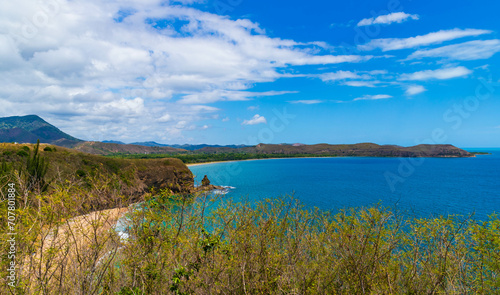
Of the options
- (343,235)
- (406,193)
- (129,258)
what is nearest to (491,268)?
(343,235)

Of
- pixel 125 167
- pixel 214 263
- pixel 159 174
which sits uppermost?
pixel 214 263

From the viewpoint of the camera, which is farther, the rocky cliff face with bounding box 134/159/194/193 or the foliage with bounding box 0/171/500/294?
the rocky cliff face with bounding box 134/159/194/193

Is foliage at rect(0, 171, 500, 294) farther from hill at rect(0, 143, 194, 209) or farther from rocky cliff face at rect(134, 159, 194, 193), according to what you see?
rocky cliff face at rect(134, 159, 194, 193)

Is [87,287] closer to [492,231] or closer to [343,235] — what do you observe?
[343,235]

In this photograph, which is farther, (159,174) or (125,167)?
(159,174)

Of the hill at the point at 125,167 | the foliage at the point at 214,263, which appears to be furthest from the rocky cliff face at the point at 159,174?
the foliage at the point at 214,263

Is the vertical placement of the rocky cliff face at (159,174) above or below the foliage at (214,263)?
below

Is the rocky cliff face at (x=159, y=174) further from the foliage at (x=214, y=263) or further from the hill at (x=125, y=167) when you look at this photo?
the foliage at (x=214, y=263)

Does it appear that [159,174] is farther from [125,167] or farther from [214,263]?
[214,263]

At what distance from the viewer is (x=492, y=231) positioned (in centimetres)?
1081

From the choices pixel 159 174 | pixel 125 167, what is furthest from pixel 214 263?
pixel 125 167

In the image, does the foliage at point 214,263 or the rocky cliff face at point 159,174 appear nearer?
the foliage at point 214,263

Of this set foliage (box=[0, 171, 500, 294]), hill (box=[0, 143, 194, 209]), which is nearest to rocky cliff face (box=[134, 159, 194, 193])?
hill (box=[0, 143, 194, 209])

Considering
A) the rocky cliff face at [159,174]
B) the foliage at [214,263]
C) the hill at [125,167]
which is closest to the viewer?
the foliage at [214,263]
